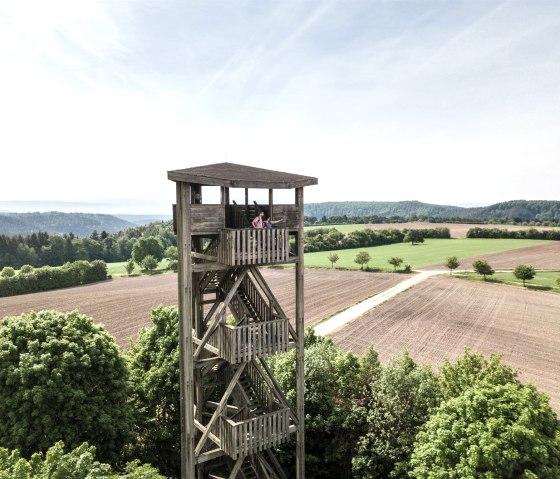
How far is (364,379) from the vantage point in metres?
17.7

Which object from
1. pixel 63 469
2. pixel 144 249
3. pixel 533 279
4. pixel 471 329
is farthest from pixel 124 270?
pixel 63 469

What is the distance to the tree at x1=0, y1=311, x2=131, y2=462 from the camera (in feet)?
44.9

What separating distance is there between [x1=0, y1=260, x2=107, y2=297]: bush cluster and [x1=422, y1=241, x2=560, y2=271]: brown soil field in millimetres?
67811

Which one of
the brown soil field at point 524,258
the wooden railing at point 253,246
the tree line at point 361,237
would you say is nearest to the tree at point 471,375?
the wooden railing at point 253,246

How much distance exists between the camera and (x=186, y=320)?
38.3 ft

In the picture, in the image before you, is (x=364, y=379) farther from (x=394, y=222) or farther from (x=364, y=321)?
(x=394, y=222)

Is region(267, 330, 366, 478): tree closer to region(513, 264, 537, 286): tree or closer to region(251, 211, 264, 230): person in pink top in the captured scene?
region(251, 211, 264, 230): person in pink top

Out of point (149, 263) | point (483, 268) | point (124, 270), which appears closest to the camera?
point (483, 268)

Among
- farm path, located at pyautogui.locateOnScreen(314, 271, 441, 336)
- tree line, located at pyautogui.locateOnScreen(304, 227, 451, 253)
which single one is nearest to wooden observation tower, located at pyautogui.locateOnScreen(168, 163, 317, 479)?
farm path, located at pyautogui.locateOnScreen(314, 271, 441, 336)

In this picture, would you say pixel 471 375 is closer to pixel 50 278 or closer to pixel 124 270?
pixel 50 278

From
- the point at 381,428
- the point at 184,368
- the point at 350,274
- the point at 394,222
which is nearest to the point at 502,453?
the point at 381,428

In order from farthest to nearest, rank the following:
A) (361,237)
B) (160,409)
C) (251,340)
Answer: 1. (361,237)
2. (160,409)
3. (251,340)

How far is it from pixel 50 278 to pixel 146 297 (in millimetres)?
22356

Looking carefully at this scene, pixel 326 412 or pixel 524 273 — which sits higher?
pixel 524 273
